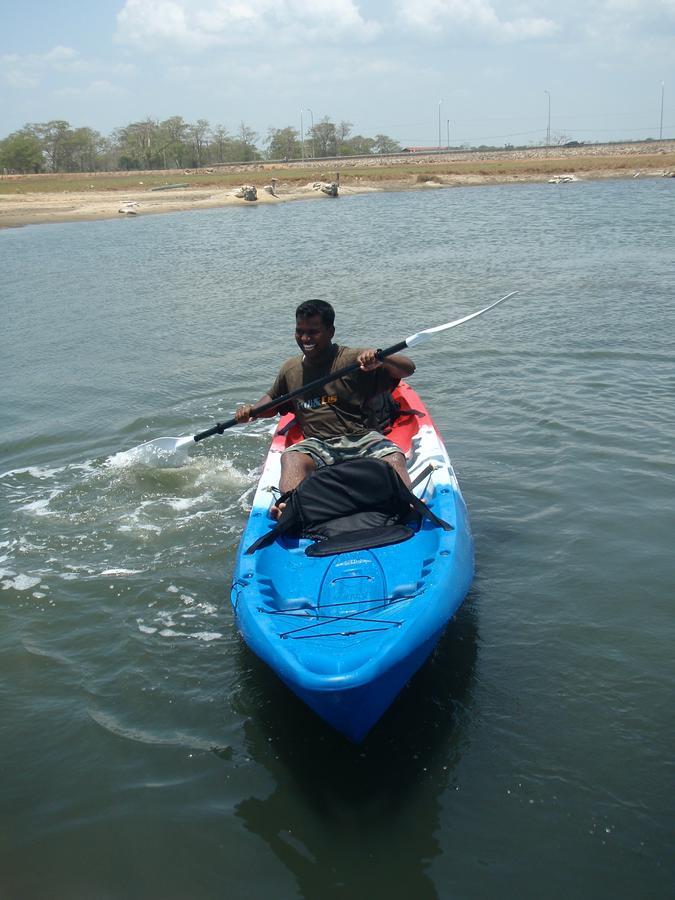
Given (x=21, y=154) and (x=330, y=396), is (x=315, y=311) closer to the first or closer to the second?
(x=330, y=396)

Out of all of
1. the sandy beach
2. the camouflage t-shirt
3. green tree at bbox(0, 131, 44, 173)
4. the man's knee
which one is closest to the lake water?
the man's knee

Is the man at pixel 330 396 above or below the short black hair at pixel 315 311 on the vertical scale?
below

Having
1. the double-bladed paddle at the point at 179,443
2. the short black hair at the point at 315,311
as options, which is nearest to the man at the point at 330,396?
the short black hair at the point at 315,311

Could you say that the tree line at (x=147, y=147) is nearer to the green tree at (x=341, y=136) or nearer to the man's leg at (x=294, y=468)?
the green tree at (x=341, y=136)

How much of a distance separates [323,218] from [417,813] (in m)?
29.7

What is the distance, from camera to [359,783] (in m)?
3.67

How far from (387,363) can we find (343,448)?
23.7 inches

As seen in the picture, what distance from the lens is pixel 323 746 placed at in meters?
3.88

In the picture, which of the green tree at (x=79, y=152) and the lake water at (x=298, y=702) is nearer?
the lake water at (x=298, y=702)

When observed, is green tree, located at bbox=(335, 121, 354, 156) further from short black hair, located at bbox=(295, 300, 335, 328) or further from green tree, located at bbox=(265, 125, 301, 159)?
short black hair, located at bbox=(295, 300, 335, 328)

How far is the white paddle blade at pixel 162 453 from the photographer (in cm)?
706

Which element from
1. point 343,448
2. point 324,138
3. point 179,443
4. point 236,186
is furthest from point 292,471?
point 324,138

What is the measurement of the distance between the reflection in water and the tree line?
70254mm

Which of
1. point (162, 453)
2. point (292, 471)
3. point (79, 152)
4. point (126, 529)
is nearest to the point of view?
point (292, 471)
